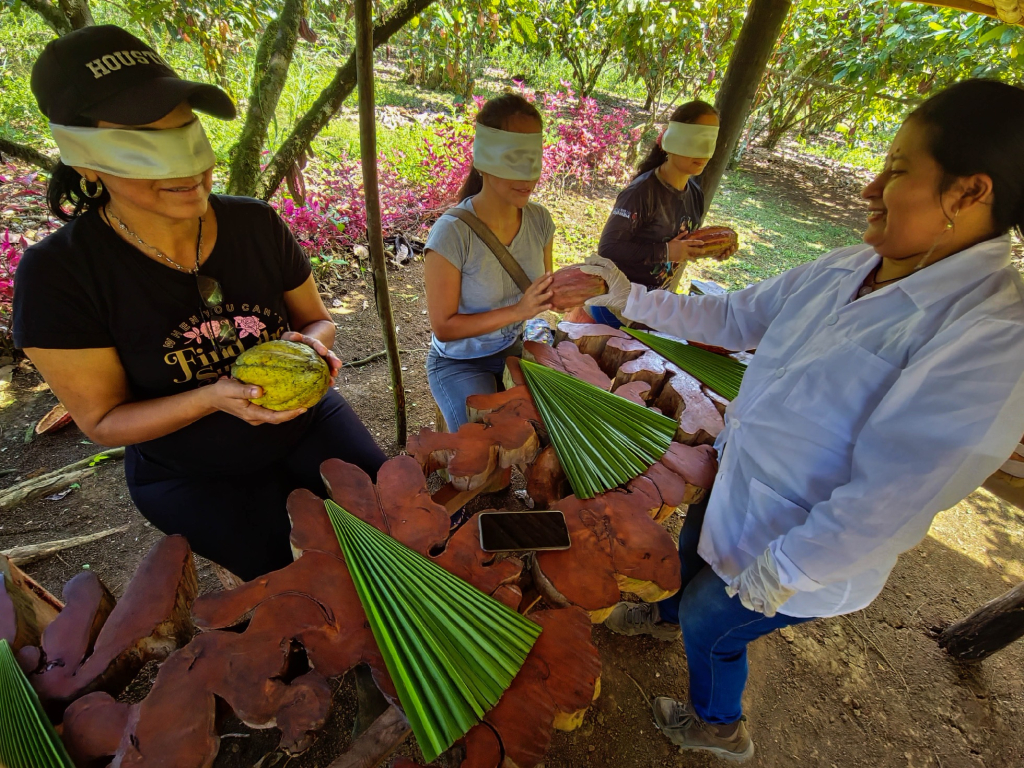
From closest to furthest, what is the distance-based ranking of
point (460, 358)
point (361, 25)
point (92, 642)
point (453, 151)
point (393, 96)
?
point (92, 642), point (361, 25), point (460, 358), point (453, 151), point (393, 96)

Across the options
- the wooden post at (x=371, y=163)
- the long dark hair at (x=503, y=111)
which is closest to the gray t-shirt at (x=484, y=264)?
the long dark hair at (x=503, y=111)

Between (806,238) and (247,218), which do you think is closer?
(247,218)

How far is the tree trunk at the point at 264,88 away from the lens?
9.46 ft

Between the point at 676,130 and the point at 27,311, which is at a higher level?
the point at 676,130

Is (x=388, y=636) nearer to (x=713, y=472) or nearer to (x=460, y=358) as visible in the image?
(x=713, y=472)

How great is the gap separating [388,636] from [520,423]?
81 cm

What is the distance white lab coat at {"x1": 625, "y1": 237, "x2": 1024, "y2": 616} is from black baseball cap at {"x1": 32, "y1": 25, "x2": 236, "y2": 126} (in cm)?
184

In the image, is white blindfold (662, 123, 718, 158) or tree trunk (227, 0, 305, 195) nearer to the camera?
white blindfold (662, 123, 718, 158)

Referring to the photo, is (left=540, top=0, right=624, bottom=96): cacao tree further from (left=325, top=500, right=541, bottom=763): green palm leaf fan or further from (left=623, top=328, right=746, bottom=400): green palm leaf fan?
(left=325, top=500, right=541, bottom=763): green palm leaf fan

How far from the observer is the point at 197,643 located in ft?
3.42

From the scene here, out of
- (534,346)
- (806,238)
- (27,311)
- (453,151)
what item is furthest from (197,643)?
(806,238)

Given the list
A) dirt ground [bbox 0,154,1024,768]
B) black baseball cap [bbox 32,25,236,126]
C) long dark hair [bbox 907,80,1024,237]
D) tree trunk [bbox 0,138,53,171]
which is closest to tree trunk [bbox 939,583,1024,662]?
dirt ground [bbox 0,154,1024,768]

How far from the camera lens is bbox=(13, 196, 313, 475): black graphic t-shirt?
4.32ft

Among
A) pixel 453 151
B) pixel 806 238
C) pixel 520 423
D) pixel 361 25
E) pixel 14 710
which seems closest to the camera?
pixel 14 710
